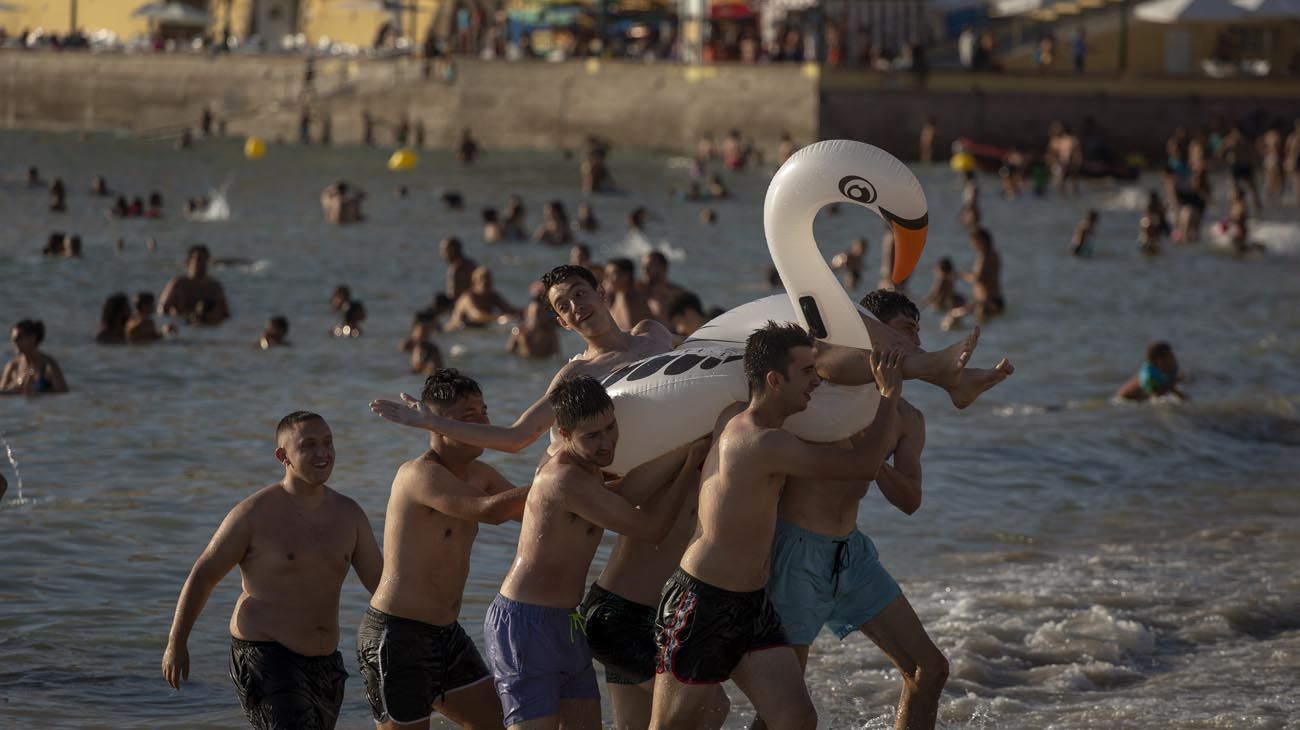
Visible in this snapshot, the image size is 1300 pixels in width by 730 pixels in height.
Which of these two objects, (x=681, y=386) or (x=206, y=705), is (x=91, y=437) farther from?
(x=681, y=386)

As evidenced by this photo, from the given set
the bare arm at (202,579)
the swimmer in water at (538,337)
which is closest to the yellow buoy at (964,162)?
the swimmer in water at (538,337)

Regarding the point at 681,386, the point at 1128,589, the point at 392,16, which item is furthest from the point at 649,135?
the point at 681,386

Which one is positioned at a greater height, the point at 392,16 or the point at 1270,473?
the point at 392,16

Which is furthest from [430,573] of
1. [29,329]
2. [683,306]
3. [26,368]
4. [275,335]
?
[275,335]

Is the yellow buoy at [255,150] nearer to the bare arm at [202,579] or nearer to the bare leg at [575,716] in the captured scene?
the bare arm at [202,579]

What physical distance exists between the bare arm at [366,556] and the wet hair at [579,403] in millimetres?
772

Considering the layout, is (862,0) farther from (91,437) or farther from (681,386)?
(681,386)

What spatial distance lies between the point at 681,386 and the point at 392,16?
55.4m

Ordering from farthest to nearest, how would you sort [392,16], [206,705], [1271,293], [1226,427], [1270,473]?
[392,16], [1271,293], [1226,427], [1270,473], [206,705]

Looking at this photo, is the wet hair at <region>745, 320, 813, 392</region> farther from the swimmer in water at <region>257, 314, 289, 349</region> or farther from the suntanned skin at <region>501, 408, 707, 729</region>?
the swimmer in water at <region>257, 314, 289, 349</region>

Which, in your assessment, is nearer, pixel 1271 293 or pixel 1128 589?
pixel 1128 589

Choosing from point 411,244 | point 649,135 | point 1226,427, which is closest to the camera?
point 1226,427

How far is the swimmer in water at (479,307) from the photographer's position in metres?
19.2

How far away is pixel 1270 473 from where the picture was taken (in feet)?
42.0
